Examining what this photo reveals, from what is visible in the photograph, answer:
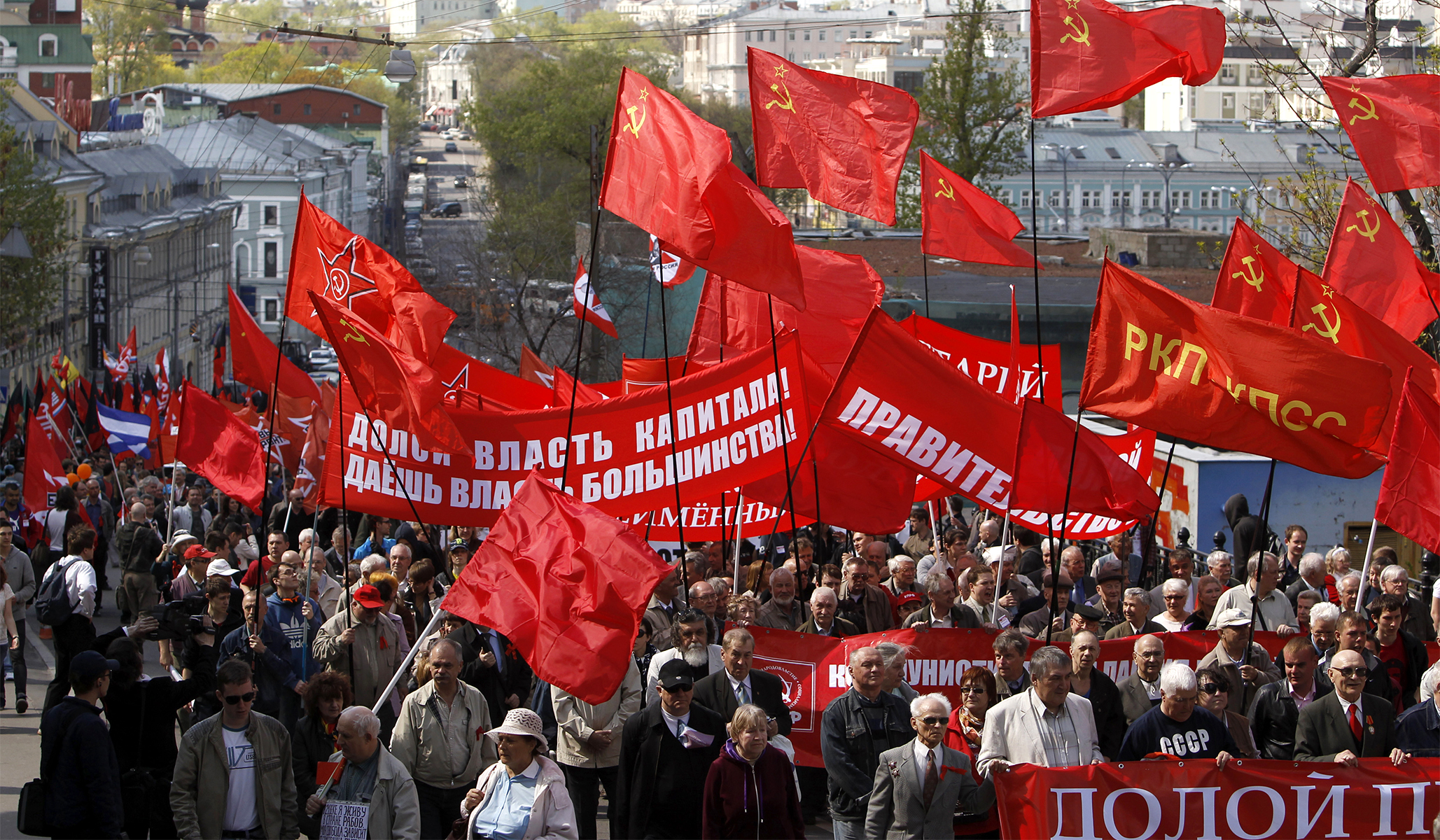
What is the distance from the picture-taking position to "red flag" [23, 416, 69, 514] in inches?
677

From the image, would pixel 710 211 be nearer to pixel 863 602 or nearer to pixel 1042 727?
pixel 863 602

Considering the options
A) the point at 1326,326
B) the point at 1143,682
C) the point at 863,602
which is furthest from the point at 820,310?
the point at 1143,682

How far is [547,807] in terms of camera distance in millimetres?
6812

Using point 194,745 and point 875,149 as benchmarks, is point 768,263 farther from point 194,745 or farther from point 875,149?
point 194,745

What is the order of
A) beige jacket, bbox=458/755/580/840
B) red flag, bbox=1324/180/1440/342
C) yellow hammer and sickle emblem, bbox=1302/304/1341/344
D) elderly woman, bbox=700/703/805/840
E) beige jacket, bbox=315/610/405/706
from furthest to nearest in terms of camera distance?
red flag, bbox=1324/180/1440/342 → yellow hammer and sickle emblem, bbox=1302/304/1341/344 → beige jacket, bbox=315/610/405/706 → elderly woman, bbox=700/703/805/840 → beige jacket, bbox=458/755/580/840

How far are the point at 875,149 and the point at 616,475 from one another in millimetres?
3253

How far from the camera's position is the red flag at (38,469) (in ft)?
56.4

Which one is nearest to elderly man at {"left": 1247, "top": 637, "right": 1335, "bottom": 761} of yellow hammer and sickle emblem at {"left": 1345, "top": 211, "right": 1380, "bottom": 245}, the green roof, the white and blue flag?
yellow hammer and sickle emblem at {"left": 1345, "top": 211, "right": 1380, "bottom": 245}

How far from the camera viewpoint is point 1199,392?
31.0 feet

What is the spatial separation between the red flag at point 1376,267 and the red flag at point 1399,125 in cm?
26

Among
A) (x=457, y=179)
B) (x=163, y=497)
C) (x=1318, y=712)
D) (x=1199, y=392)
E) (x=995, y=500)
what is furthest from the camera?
(x=457, y=179)

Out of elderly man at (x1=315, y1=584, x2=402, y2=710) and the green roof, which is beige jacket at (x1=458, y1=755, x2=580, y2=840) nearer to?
elderly man at (x1=315, y1=584, x2=402, y2=710)

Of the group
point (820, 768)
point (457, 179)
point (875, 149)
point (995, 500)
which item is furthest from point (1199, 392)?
point (457, 179)

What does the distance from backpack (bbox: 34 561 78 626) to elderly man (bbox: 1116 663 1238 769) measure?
22.9 ft
